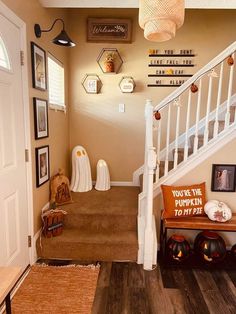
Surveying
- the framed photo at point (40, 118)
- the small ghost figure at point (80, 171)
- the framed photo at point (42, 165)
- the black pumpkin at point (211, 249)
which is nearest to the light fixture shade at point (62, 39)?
the framed photo at point (40, 118)

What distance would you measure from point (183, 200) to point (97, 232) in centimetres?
101

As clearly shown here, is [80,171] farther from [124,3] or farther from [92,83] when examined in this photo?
[124,3]

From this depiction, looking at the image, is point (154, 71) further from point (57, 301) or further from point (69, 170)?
point (57, 301)

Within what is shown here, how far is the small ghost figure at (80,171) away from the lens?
328 centimetres

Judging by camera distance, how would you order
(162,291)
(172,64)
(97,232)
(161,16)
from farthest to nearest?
(172,64), (97,232), (162,291), (161,16)

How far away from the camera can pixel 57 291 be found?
1985 mm

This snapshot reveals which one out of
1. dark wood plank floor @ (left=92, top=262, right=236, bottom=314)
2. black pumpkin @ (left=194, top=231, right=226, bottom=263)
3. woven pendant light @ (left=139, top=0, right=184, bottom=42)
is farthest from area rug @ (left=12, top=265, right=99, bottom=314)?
woven pendant light @ (left=139, top=0, right=184, bottom=42)

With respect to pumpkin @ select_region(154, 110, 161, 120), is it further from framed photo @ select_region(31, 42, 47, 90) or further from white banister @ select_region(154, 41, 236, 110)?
framed photo @ select_region(31, 42, 47, 90)

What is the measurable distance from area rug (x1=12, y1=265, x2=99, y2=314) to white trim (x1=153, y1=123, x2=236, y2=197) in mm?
1122

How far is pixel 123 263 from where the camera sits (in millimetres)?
2430

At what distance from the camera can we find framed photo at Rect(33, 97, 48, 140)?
2284mm

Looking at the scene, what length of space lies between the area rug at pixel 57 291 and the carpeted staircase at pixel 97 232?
16cm

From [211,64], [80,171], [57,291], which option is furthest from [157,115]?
[57,291]

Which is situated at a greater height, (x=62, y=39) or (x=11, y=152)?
(x=62, y=39)
